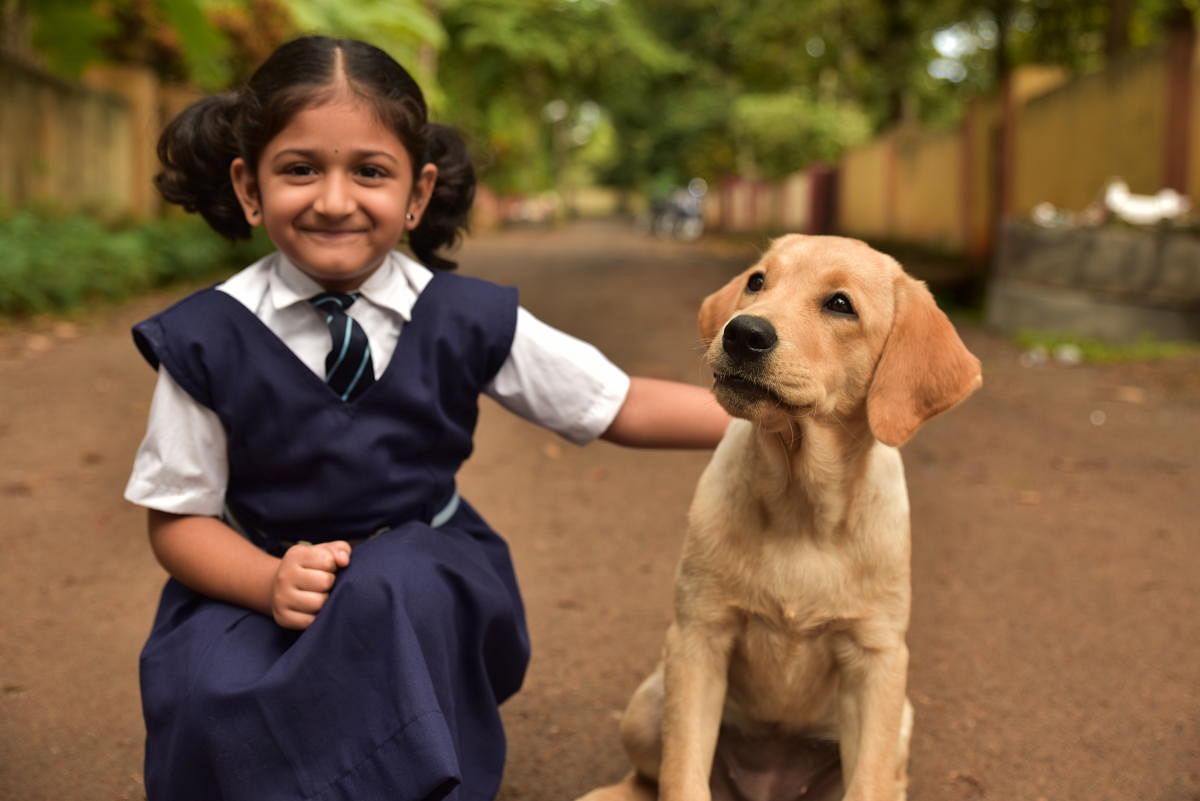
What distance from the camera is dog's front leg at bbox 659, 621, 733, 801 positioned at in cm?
240

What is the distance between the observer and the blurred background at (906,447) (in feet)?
11.2

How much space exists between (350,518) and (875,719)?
3.74 ft

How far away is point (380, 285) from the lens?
103 inches

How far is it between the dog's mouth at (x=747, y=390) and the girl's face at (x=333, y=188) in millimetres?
816

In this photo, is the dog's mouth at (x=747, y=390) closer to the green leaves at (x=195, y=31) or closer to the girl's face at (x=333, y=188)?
the girl's face at (x=333, y=188)

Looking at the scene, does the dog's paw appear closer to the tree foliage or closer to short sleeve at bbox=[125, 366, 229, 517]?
short sleeve at bbox=[125, 366, 229, 517]

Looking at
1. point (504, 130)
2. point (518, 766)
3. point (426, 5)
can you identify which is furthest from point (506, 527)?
point (504, 130)

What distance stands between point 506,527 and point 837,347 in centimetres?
306

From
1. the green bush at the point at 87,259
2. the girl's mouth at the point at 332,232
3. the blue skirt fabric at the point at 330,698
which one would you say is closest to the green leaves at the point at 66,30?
the green bush at the point at 87,259

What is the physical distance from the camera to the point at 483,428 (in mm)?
7016

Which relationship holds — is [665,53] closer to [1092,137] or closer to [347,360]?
[1092,137]

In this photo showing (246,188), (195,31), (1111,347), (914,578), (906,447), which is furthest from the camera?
(195,31)

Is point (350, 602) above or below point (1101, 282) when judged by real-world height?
above

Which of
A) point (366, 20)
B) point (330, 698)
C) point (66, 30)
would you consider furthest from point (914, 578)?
point (66, 30)
